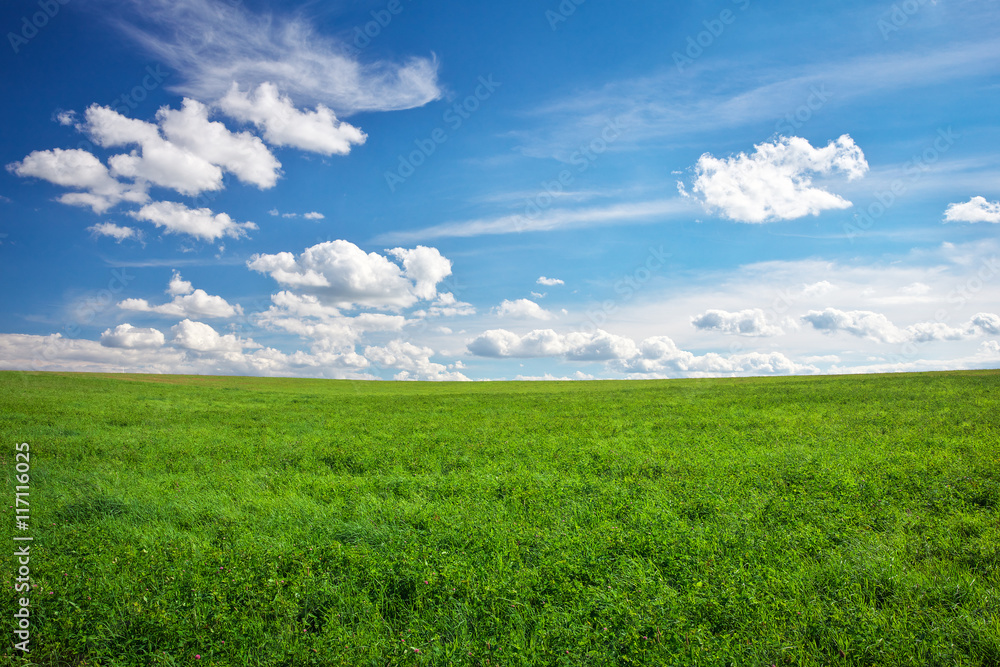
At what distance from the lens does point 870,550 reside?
7.28 m

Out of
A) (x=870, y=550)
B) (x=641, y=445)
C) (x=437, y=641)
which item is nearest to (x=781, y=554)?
(x=870, y=550)

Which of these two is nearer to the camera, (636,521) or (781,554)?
(781,554)

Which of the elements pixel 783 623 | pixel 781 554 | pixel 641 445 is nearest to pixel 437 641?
pixel 783 623

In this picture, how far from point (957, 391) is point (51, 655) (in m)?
39.0

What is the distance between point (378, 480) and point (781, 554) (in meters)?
8.48

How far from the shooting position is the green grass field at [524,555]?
5.59 metres

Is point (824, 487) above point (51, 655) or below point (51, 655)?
above

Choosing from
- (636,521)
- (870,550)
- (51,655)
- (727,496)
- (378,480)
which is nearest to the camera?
(51,655)

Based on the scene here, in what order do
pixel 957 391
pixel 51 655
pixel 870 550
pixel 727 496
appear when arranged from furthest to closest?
pixel 957 391
pixel 727 496
pixel 870 550
pixel 51 655

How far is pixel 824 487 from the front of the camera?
1024 cm

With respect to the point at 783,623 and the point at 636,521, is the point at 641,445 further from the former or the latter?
the point at 783,623

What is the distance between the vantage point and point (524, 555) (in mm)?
7434

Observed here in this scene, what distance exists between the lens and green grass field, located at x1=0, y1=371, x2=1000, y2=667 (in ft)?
18.3

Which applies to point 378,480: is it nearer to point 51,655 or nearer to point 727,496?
point 51,655
